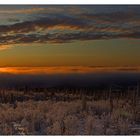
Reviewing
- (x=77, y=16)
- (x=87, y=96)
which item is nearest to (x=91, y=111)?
(x=87, y=96)

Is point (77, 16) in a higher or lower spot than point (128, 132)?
higher

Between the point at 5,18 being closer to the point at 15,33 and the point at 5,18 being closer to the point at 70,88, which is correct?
the point at 15,33

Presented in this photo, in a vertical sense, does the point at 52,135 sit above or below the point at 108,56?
below

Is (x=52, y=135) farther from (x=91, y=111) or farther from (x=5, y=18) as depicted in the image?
(x=5, y=18)

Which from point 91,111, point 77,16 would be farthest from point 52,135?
point 77,16

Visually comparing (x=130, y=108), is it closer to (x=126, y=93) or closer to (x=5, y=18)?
(x=126, y=93)

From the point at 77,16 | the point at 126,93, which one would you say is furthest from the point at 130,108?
the point at 77,16
